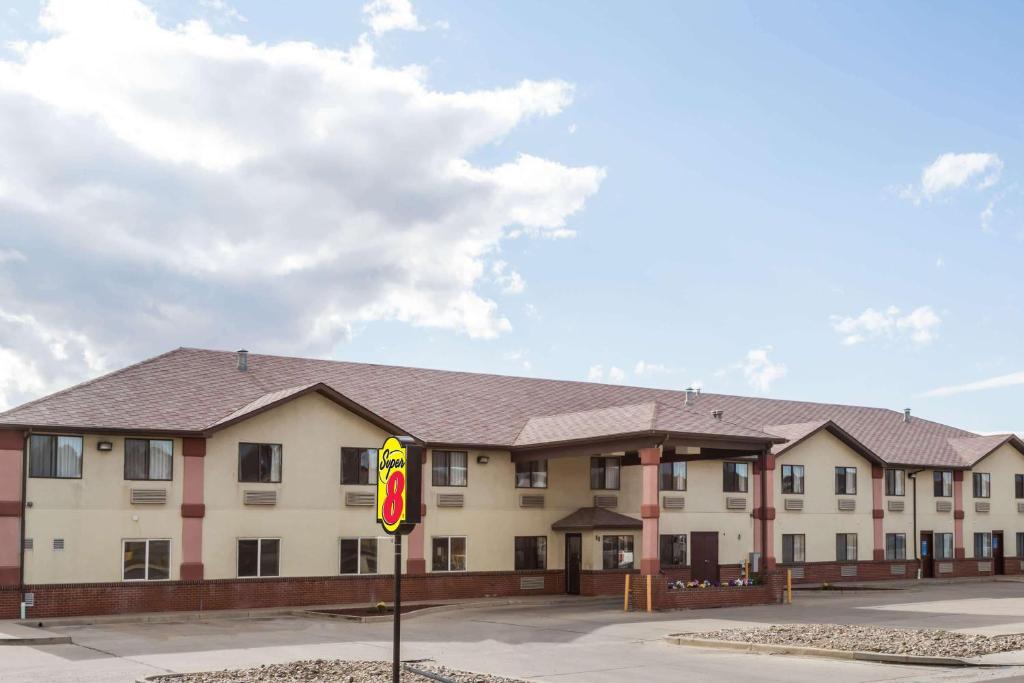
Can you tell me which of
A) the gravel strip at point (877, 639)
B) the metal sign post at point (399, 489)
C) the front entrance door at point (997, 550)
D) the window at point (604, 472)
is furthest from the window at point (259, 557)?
the front entrance door at point (997, 550)

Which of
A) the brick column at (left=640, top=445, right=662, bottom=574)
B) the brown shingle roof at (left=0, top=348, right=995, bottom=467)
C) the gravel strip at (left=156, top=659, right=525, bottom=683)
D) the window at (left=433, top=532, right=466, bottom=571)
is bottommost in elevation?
the gravel strip at (left=156, top=659, right=525, bottom=683)

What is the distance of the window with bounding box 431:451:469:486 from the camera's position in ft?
113

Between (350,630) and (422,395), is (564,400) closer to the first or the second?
(422,395)

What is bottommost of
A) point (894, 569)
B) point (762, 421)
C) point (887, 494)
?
point (894, 569)

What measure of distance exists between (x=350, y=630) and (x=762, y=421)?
25409mm

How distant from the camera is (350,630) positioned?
83.0 feet

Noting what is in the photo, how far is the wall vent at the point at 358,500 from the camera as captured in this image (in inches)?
1278

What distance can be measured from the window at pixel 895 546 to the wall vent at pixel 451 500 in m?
20.4

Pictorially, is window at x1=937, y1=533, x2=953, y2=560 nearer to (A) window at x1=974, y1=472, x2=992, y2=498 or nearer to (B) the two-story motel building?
(B) the two-story motel building

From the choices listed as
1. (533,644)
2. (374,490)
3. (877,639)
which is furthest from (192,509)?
(877,639)

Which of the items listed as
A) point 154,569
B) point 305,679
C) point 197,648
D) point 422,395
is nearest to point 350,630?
point 197,648

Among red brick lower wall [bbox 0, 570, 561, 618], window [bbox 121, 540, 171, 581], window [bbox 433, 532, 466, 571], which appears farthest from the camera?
window [bbox 433, 532, 466, 571]

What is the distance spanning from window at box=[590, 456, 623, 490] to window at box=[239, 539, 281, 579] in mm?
11160

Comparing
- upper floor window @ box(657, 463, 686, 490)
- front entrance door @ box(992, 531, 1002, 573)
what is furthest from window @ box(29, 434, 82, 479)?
front entrance door @ box(992, 531, 1002, 573)
